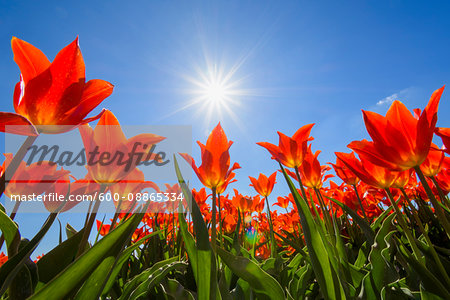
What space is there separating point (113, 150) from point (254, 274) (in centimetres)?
54

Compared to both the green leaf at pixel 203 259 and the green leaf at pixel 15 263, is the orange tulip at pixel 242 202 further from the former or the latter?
the green leaf at pixel 15 263

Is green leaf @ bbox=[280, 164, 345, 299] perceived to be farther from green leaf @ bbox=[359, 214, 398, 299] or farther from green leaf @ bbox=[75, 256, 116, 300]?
green leaf @ bbox=[75, 256, 116, 300]

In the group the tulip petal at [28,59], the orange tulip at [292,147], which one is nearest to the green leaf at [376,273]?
the orange tulip at [292,147]

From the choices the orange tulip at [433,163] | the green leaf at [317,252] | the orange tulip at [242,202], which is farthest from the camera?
→ the orange tulip at [242,202]

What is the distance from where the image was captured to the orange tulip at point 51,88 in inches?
22.5

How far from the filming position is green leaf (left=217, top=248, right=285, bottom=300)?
745 mm

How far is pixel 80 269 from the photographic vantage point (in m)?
0.48

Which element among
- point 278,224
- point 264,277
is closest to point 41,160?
point 264,277

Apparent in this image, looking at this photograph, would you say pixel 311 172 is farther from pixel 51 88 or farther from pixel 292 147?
pixel 51 88

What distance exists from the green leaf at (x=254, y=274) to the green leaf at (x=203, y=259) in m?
0.08

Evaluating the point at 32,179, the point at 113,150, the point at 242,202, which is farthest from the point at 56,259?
the point at 242,202

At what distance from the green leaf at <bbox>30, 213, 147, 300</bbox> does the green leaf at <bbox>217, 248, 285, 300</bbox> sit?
0.33 metres

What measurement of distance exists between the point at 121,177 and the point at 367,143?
2.76ft

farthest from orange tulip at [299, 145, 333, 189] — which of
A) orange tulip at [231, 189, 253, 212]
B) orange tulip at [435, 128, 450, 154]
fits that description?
orange tulip at [231, 189, 253, 212]
